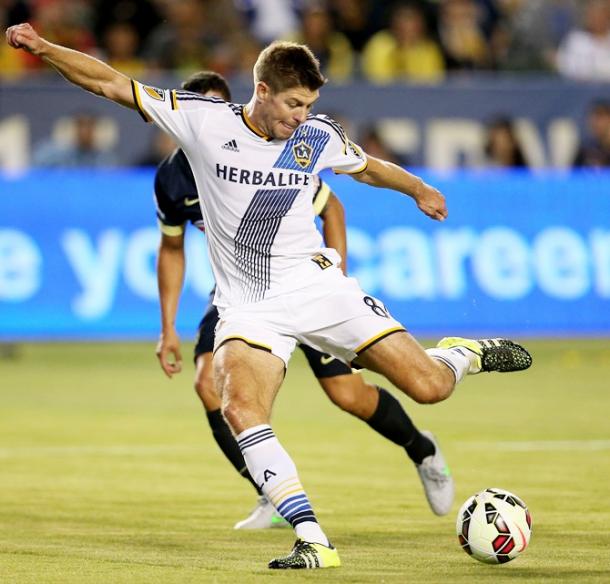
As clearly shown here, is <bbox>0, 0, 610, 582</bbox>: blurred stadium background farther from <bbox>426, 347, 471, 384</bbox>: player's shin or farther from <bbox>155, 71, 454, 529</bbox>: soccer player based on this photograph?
<bbox>426, 347, 471, 384</bbox>: player's shin

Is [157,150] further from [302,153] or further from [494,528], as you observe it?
[494,528]

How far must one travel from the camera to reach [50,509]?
28.2ft

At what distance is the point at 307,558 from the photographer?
21.5 ft

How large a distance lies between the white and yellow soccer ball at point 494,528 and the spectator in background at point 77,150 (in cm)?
1174

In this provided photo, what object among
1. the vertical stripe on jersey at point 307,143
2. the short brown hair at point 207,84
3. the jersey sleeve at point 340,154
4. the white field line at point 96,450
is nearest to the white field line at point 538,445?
the white field line at point 96,450

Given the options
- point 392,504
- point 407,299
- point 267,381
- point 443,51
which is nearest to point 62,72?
point 267,381

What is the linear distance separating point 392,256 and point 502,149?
7.61 ft

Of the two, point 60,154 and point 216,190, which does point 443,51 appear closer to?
point 60,154

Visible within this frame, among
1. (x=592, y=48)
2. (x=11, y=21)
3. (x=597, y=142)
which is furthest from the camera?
(x=592, y=48)

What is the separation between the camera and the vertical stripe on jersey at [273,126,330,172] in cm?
721

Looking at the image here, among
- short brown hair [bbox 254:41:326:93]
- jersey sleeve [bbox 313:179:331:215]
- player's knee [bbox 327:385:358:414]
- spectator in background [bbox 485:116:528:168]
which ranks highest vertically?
short brown hair [bbox 254:41:326:93]

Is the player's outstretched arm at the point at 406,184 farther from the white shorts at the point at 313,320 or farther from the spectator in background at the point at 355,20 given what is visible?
the spectator in background at the point at 355,20

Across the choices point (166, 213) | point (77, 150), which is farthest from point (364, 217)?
point (166, 213)

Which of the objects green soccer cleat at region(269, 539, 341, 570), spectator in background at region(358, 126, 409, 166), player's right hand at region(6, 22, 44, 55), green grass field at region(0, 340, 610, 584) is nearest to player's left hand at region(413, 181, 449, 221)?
green grass field at region(0, 340, 610, 584)
